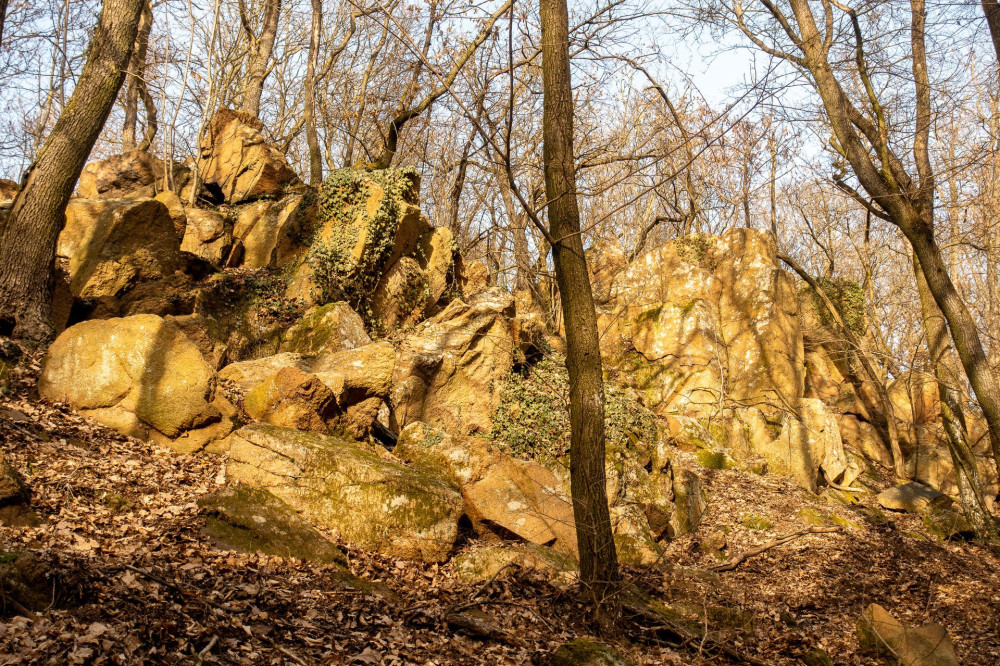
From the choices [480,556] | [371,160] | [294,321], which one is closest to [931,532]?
[480,556]

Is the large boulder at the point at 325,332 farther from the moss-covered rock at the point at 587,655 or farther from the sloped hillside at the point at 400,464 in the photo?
the moss-covered rock at the point at 587,655

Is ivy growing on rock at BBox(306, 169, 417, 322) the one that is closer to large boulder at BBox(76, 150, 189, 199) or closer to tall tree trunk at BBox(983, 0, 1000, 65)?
large boulder at BBox(76, 150, 189, 199)

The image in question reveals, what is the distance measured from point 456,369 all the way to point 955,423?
28.1 feet

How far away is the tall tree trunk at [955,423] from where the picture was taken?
10461 mm

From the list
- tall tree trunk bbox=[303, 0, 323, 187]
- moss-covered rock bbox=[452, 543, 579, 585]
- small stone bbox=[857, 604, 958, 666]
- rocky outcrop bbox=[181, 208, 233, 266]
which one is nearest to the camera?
small stone bbox=[857, 604, 958, 666]

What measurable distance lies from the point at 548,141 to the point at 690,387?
34.7ft

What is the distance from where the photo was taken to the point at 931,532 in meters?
11.1

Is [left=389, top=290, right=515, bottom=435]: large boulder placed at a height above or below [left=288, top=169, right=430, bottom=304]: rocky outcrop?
below

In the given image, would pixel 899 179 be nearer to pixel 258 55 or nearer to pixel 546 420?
pixel 546 420

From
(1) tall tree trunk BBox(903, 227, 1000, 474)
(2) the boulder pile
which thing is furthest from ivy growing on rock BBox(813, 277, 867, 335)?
(1) tall tree trunk BBox(903, 227, 1000, 474)

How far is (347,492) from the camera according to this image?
6.34 meters

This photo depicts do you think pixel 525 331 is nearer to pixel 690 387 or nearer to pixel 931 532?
pixel 690 387

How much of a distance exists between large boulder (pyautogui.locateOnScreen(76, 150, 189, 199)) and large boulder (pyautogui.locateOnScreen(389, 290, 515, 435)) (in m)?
6.82

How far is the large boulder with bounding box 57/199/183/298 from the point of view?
28.4 feet
